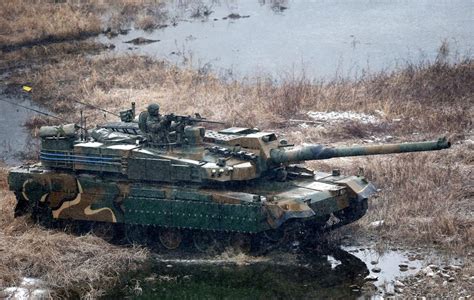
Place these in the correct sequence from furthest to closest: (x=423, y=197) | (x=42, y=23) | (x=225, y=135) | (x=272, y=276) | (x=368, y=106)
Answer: (x=42, y=23)
(x=368, y=106)
(x=423, y=197)
(x=225, y=135)
(x=272, y=276)

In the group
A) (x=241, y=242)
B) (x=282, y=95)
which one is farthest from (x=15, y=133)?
(x=241, y=242)

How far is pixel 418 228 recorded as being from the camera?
60.8ft

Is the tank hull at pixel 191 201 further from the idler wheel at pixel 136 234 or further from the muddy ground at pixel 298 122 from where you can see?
the muddy ground at pixel 298 122

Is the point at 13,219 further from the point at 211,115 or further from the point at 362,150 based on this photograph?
the point at 211,115

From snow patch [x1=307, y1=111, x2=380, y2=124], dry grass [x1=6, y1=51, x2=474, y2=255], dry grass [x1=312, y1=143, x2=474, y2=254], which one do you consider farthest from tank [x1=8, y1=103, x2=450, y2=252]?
snow patch [x1=307, y1=111, x2=380, y2=124]

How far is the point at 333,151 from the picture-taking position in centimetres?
1777

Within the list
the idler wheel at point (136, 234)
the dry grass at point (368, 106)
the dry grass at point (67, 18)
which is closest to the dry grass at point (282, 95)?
the dry grass at point (368, 106)

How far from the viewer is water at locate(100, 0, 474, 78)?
35906mm

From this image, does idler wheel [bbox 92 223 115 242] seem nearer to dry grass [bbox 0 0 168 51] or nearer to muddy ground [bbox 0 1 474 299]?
muddy ground [bbox 0 1 474 299]

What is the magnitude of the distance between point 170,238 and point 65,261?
2120mm

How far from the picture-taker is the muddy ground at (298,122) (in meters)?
17.4

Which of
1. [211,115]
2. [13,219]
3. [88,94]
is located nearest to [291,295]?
[13,219]

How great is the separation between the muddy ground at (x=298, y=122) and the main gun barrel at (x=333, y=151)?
6.02 ft

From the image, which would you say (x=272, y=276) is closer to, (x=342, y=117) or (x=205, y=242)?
(x=205, y=242)
